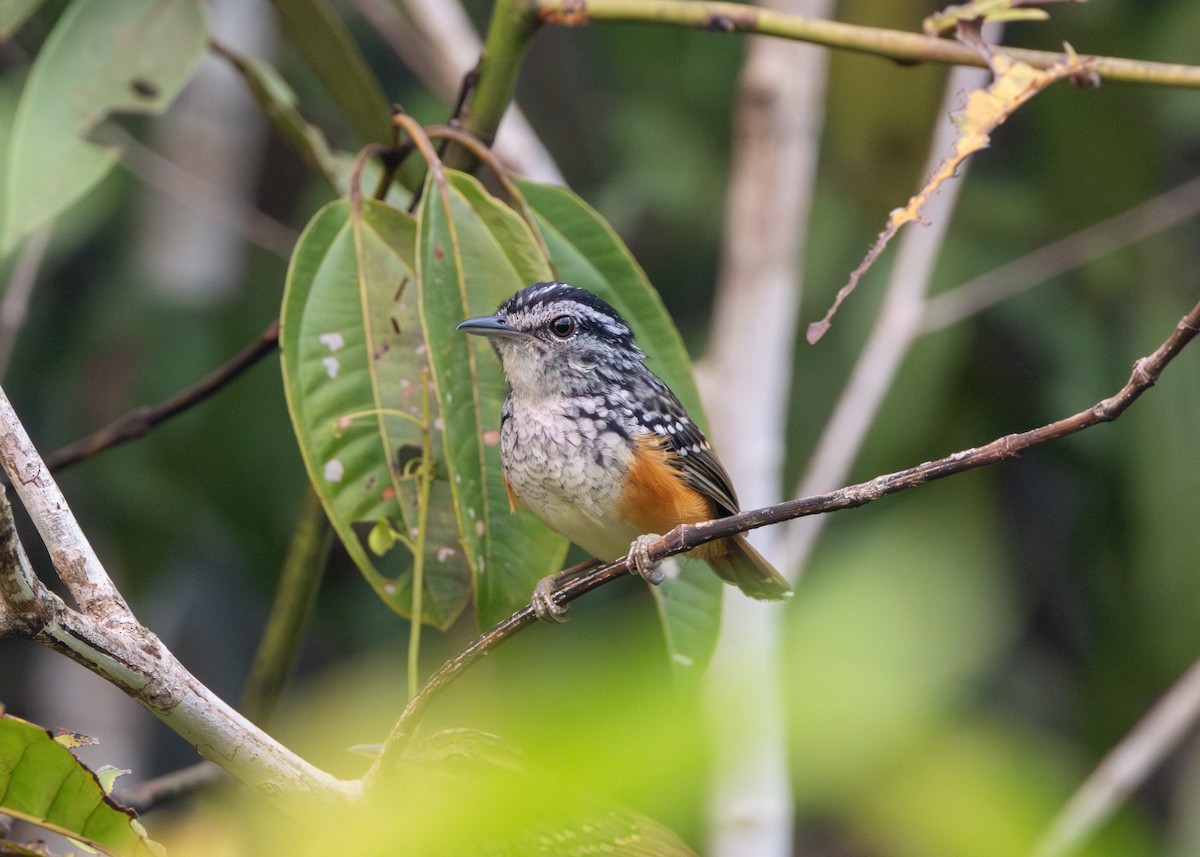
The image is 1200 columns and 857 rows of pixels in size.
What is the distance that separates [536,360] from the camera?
315cm

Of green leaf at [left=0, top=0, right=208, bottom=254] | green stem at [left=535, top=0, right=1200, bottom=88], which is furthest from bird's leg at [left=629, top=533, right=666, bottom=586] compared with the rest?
green leaf at [left=0, top=0, right=208, bottom=254]

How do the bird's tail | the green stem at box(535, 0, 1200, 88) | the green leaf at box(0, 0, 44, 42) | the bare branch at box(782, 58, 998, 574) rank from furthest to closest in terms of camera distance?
the bare branch at box(782, 58, 998, 574) → the bird's tail → the green leaf at box(0, 0, 44, 42) → the green stem at box(535, 0, 1200, 88)

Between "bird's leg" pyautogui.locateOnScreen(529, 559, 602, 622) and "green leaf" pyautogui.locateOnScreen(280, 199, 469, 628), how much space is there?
0.63ft

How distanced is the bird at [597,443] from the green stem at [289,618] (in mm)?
448

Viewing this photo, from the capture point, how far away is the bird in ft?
9.34

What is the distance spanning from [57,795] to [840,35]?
5.92 ft

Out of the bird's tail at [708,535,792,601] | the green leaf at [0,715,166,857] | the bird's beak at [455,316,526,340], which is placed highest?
the bird's beak at [455,316,526,340]

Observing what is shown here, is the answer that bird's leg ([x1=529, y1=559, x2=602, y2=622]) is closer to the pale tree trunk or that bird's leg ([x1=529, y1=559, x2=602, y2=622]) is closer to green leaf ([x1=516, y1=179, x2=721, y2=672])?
green leaf ([x1=516, y1=179, x2=721, y2=672])

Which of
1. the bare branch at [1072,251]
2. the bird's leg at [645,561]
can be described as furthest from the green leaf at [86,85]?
the bare branch at [1072,251]

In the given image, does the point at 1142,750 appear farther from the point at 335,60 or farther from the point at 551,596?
the point at 335,60

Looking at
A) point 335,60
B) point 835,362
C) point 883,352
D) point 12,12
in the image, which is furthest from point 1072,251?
point 12,12

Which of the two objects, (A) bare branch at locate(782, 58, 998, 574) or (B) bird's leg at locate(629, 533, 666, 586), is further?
(A) bare branch at locate(782, 58, 998, 574)

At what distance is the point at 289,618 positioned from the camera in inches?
109

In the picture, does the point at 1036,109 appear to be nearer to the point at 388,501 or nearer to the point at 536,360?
the point at 536,360
